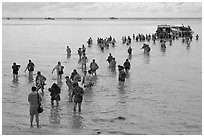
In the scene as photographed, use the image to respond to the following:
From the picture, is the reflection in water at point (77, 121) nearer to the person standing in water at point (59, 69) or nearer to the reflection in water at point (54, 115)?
the reflection in water at point (54, 115)

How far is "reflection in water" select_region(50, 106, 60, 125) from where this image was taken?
36.9 ft

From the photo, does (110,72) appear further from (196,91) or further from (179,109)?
(179,109)

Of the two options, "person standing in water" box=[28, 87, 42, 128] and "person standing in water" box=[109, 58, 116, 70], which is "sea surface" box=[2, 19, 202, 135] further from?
"person standing in water" box=[28, 87, 42, 128]

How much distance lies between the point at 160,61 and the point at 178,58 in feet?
7.88

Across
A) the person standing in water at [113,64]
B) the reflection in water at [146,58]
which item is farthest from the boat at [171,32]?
the person standing in water at [113,64]

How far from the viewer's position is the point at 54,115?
11.9 meters

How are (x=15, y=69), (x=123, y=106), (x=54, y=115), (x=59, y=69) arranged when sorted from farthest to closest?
(x=15, y=69) < (x=59, y=69) < (x=123, y=106) < (x=54, y=115)

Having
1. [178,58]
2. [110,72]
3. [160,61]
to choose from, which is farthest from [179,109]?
[178,58]

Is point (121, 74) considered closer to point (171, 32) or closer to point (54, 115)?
point (54, 115)

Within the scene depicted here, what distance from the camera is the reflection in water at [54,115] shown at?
36.9 feet

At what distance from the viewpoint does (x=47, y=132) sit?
10008 millimetres

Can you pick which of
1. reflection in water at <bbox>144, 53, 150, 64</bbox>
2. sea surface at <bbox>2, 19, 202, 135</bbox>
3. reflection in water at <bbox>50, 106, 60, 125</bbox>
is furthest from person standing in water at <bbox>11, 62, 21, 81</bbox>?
reflection in water at <bbox>144, 53, 150, 64</bbox>

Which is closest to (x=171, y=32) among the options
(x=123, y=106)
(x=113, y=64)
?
(x=113, y=64)

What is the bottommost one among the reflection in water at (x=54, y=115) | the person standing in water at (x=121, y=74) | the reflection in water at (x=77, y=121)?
the reflection in water at (x=77, y=121)
